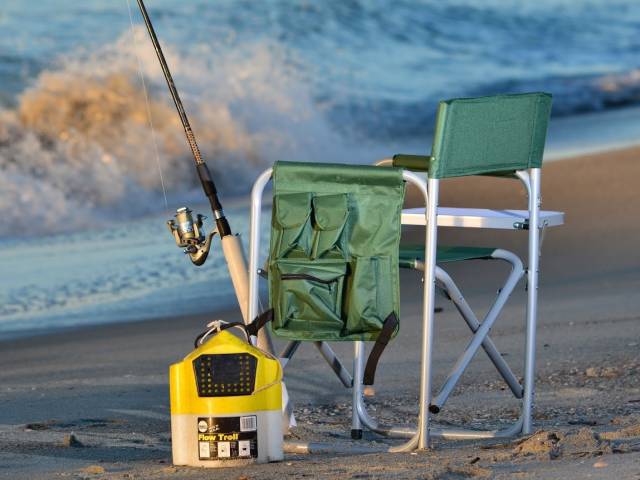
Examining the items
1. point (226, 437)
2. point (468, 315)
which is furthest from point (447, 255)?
point (226, 437)

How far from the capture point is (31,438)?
4.48 metres

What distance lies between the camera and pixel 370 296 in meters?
4.00

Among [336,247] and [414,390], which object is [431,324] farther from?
[414,390]

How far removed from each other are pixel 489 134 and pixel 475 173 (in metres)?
0.11

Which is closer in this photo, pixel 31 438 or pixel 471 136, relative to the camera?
pixel 471 136

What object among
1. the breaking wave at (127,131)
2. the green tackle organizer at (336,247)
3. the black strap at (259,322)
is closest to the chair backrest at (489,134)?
the green tackle organizer at (336,247)

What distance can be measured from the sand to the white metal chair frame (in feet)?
0.26

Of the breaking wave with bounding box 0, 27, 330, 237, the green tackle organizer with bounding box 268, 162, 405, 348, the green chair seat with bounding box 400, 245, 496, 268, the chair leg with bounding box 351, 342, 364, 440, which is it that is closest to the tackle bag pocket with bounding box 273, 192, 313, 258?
the green tackle organizer with bounding box 268, 162, 405, 348

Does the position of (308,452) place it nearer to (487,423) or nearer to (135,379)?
(487,423)

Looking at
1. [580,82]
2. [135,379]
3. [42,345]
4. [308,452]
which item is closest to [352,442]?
[308,452]

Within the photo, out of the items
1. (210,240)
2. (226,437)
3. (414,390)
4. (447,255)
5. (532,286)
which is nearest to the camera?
(226,437)

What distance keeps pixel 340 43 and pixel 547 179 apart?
6365 mm

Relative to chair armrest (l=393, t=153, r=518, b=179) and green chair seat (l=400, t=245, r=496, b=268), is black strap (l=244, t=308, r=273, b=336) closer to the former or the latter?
green chair seat (l=400, t=245, r=496, b=268)

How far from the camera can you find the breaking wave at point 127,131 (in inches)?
425
